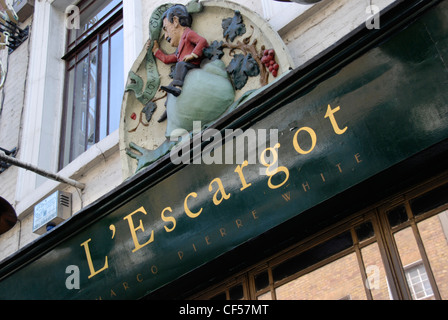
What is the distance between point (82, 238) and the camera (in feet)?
19.2

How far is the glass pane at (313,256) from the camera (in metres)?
4.71

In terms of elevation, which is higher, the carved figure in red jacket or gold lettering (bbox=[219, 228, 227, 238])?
the carved figure in red jacket

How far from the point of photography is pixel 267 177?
16.3ft

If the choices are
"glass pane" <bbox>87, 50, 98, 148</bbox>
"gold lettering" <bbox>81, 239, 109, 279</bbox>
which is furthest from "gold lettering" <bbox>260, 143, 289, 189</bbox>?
"glass pane" <bbox>87, 50, 98, 148</bbox>

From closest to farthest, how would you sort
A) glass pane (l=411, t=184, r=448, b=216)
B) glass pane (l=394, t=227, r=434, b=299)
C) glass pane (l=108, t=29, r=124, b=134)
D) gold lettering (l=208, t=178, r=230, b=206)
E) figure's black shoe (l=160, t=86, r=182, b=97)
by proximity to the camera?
glass pane (l=394, t=227, r=434, b=299)
glass pane (l=411, t=184, r=448, b=216)
gold lettering (l=208, t=178, r=230, b=206)
figure's black shoe (l=160, t=86, r=182, b=97)
glass pane (l=108, t=29, r=124, b=134)

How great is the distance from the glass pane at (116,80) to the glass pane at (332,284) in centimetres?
384

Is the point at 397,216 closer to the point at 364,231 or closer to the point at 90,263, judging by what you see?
the point at 364,231

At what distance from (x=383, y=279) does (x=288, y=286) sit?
0.73m

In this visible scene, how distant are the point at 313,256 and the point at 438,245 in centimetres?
93

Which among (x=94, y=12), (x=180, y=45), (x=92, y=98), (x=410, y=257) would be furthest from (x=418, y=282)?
(x=94, y=12)

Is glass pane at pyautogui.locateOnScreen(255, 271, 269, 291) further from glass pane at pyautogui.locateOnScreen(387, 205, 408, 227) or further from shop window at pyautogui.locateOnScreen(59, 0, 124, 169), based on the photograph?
shop window at pyautogui.locateOnScreen(59, 0, 124, 169)

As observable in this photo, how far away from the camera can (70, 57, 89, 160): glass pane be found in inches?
332

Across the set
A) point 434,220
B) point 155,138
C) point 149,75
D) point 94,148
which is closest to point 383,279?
point 434,220

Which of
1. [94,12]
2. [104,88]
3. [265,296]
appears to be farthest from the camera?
[94,12]
